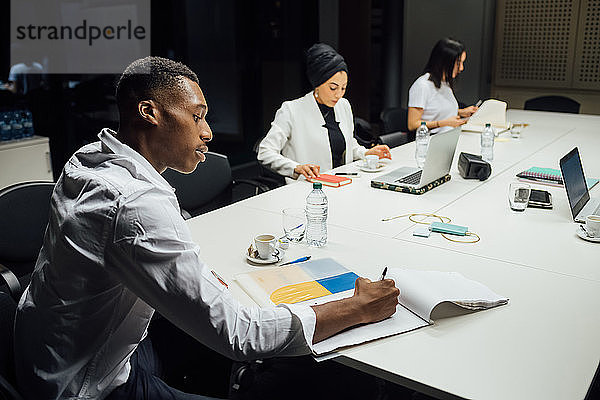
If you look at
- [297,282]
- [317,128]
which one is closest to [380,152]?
[317,128]

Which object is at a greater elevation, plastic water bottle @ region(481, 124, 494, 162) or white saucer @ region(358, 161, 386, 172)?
plastic water bottle @ region(481, 124, 494, 162)

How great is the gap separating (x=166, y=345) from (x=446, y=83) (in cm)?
354

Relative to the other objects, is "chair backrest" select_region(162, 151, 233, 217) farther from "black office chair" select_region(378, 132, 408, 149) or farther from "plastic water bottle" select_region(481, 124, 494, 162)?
"plastic water bottle" select_region(481, 124, 494, 162)

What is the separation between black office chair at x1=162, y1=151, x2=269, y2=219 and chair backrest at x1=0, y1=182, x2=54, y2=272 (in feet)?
2.15

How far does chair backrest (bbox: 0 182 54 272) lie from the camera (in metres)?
2.39

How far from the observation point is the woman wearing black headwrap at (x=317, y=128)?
3.29 metres

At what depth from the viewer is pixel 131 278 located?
1.23 metres

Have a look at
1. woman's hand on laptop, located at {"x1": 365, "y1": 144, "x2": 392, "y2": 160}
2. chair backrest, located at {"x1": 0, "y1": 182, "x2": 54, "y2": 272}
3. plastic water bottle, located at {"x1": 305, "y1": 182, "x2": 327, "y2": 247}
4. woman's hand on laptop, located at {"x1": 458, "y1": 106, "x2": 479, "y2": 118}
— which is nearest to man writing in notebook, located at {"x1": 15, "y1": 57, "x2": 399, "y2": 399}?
plastic water bottle, located at {"x1": 305, "y1": 182, "x2": 327, "y2": 247}

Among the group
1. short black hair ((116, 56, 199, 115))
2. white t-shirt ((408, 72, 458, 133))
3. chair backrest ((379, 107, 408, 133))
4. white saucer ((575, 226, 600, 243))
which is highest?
short black hair ((116, 56, 199, 115))

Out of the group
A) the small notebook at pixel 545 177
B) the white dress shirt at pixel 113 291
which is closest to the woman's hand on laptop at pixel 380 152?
the small notebook at pixel 545 177

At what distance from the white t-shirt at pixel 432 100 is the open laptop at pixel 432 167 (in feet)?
5.37

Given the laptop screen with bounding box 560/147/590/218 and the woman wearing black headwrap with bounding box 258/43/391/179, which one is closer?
the laptop screen with bounding box 560/147/590/218

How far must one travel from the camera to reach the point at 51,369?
4.23 ft

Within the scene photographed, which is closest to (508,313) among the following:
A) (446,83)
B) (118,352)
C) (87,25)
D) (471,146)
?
(118,352)
